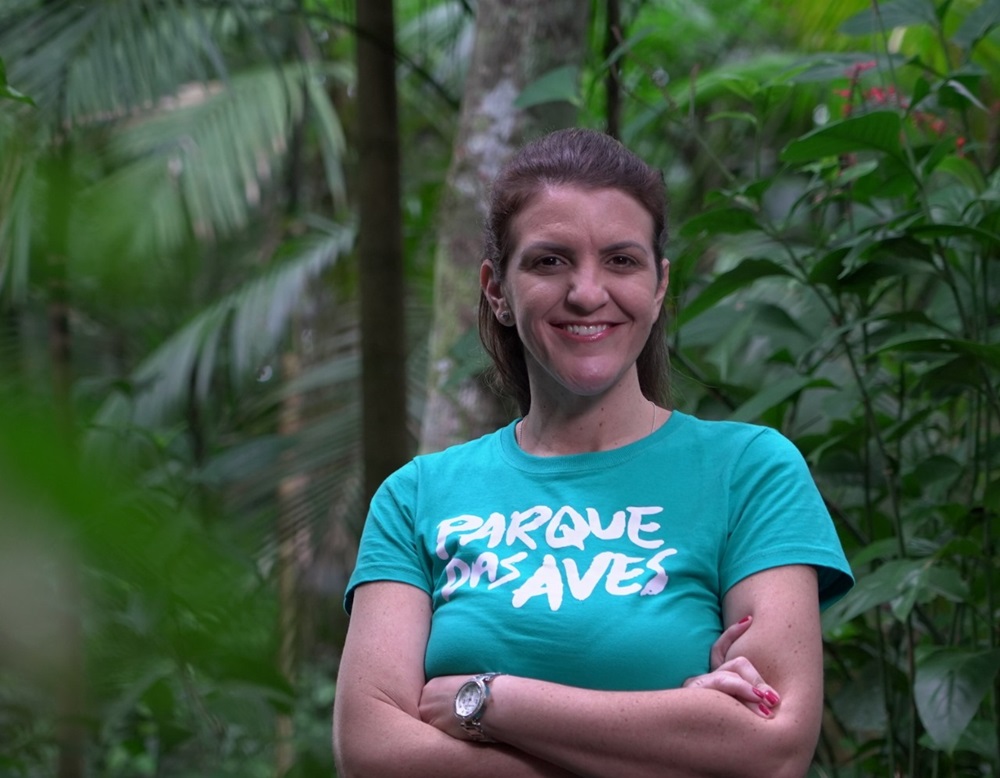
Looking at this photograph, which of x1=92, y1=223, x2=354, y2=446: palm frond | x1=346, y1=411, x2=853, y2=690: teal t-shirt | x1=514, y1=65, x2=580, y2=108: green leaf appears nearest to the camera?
x1=346, y1=411, x2=853, y2=690: teal t-shirt

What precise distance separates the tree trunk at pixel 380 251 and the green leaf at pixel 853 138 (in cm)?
123

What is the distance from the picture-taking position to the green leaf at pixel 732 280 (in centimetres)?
221

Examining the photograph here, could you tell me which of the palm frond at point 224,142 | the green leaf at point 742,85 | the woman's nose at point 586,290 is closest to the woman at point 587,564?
the woman's nose at point 586,290

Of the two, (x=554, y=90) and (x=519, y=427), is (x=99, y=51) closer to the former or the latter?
(x=554, y=90)

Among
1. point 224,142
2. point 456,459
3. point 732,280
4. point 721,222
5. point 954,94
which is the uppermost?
point 224,142

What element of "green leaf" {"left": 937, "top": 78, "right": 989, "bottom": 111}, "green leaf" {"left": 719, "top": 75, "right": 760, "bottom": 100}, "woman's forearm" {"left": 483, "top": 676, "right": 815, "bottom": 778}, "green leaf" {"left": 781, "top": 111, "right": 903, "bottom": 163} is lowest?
"woman's forearm" {"left": 483, "top": 676, "right": 815, "bottom": 778}

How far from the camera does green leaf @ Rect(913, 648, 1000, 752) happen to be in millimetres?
1881

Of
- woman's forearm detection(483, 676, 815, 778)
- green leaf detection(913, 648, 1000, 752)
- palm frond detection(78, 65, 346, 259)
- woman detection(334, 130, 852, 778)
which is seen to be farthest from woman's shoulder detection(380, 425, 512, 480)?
palm frond detection(78, 65, 346, 259)

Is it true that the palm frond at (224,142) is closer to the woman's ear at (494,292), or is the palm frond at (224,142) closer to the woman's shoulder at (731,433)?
A: the woman's ear at (494,292)

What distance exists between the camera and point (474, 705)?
1428mm

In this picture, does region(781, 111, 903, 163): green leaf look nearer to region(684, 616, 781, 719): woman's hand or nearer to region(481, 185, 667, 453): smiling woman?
region(481, 185, 667, 453): smiling woman

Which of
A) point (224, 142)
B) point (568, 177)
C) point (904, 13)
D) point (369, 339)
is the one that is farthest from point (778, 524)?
point (224, 142)

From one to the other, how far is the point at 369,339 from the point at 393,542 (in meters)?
1.40

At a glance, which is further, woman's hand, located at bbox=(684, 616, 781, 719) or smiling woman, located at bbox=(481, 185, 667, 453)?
smiling woman, located at bbox=(481, 185, 667, 453)
